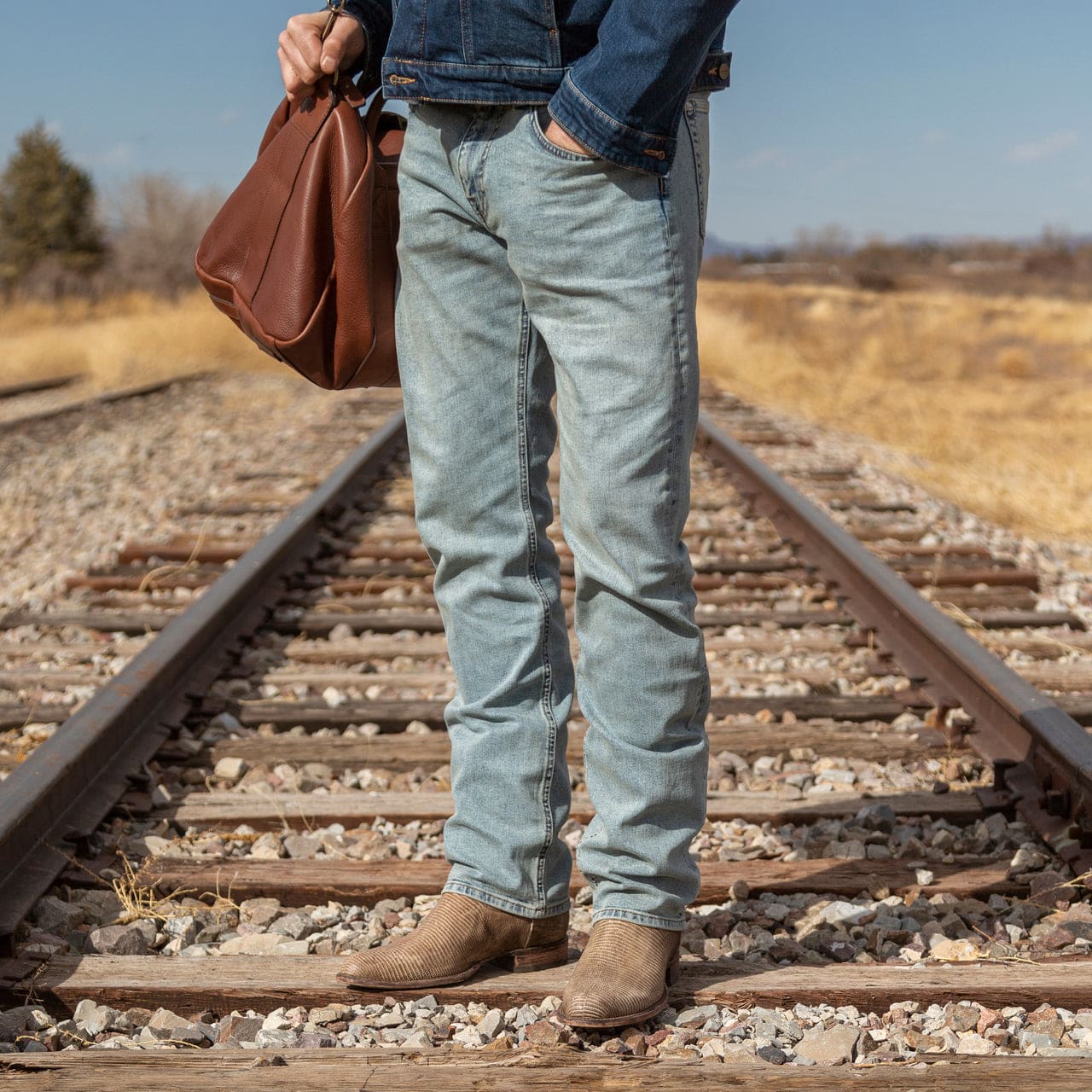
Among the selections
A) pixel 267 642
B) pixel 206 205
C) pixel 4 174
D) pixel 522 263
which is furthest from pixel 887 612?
pixel 4 174

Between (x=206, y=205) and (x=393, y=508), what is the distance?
108ft

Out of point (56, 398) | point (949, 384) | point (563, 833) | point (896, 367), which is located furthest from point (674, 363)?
point (896, 367)

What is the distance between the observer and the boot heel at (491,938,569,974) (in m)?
2.01

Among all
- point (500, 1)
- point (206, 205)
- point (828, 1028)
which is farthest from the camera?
point (206, 205)

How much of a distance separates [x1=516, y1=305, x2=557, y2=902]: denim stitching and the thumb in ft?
1.62

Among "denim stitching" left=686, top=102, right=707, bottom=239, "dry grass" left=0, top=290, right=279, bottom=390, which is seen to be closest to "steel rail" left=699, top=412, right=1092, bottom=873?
"denim stitching" left=686, top=102, right=707, bottom=239

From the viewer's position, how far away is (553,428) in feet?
6.49

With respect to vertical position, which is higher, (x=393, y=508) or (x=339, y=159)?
(x=339, y=159)

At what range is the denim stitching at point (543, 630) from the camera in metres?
1.89

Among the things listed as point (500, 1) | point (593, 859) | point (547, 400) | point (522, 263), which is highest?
point (500, 1)

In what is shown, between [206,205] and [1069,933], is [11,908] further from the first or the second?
[206,205]

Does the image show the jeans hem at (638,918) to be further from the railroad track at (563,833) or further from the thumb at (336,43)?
the thumb at (336,43)

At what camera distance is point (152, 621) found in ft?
14.0

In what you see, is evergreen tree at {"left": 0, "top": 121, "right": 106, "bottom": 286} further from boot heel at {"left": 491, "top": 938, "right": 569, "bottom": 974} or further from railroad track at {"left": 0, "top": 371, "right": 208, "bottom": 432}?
boot heel at {"left": 491, "top": 938, "right": 569, "bottom": 974}
